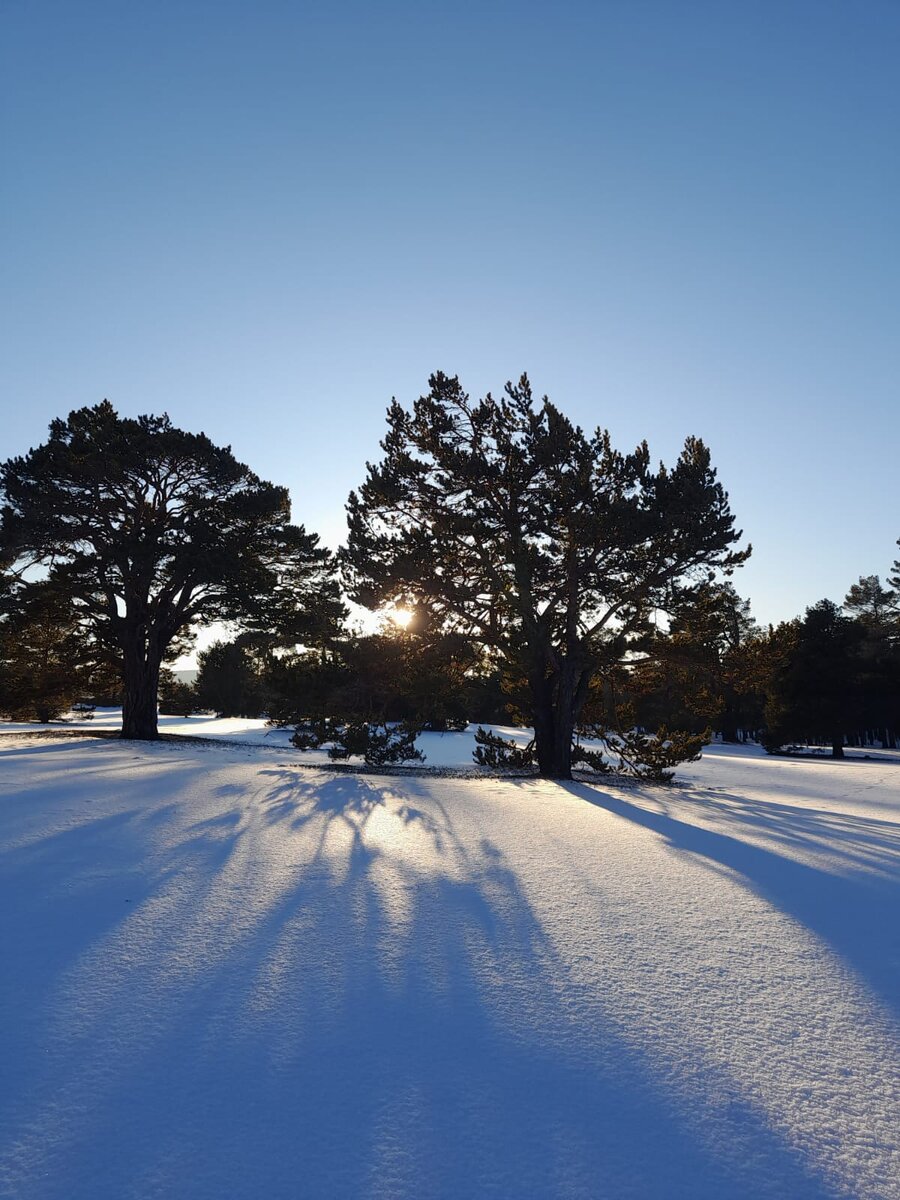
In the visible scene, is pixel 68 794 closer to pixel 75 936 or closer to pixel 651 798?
pixel 75 936

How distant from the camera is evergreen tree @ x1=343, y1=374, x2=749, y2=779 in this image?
42.8 ft

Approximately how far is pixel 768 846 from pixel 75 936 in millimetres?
6500

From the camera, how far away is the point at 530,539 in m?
14.5

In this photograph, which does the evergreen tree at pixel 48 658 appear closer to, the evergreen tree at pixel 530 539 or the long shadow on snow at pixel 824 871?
the evergreen tree at pixel 530 539

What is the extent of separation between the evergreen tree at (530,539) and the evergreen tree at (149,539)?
5.89 meters

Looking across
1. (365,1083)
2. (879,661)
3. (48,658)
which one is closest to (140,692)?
(48,658)

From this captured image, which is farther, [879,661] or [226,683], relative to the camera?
[226,683]

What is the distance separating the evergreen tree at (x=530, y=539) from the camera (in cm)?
1303

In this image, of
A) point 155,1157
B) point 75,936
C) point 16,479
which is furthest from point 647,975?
point 16,479

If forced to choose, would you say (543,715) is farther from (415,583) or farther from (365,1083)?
(365,1083)

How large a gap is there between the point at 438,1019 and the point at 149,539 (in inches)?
686

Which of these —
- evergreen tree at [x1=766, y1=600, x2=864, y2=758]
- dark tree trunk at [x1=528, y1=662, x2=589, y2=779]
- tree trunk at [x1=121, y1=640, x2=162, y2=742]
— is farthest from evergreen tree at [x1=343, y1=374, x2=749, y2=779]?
evergreen tree at [x1=766, y1=600, x2=864, y2=758]

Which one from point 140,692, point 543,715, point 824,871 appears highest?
point 140,692

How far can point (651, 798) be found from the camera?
11289mm
